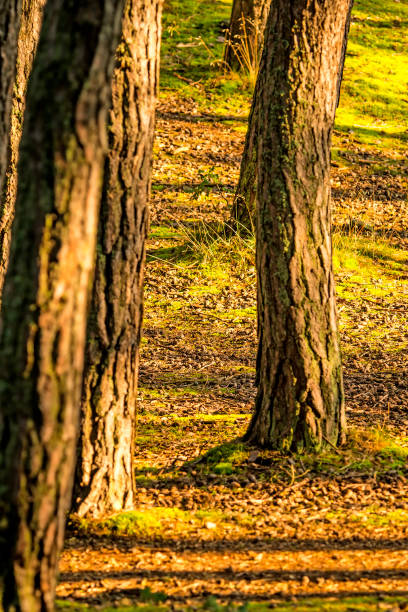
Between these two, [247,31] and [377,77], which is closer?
[247,31]

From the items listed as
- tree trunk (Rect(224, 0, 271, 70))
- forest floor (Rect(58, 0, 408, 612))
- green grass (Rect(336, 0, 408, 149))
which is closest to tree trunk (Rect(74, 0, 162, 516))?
forest floor (Rect(58, 0, 408, 612))

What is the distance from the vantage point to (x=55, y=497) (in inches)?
91.5

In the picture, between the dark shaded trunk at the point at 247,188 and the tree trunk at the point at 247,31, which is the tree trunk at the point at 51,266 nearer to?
the dark shaded trunk at the point at 247,188

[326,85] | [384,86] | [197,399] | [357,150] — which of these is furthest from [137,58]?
[384,86]

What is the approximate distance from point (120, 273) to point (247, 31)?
29.9 feet

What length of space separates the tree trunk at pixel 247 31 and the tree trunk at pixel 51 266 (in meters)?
9.21

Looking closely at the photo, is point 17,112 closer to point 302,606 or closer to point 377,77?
point 302,606

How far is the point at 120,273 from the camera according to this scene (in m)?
3.68

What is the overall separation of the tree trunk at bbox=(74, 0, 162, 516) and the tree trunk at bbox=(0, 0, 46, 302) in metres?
1.36

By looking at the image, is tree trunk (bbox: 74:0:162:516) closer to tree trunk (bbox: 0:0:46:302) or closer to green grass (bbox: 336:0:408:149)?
tree trunk (bbox: 0:0:46:302)

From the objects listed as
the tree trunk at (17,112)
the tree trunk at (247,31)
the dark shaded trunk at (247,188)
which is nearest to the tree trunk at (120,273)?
the tree trunk at (17,112)

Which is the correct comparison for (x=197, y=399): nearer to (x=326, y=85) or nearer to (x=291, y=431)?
(x=291, y=431)

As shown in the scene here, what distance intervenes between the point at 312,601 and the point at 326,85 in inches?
109

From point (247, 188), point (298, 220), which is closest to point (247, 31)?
point (247, 188)
